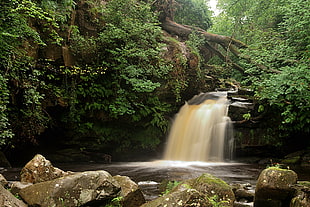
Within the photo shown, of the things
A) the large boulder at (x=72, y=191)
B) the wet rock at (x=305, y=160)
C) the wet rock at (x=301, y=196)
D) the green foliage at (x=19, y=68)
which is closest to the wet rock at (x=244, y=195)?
the wet rock at (x=301, y=196)

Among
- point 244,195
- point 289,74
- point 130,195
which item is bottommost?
point 244,195

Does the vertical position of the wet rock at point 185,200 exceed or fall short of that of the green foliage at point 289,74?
it falls short

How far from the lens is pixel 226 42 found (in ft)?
55.2

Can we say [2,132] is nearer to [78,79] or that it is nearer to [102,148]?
[78,79]

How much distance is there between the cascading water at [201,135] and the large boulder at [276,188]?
704cm

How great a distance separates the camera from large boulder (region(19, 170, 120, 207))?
→ 3152mm

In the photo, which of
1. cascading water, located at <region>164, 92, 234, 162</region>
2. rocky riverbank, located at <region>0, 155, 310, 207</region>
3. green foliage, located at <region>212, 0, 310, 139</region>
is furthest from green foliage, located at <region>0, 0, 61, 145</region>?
green foliage, located at <region>212, 0, 310, 139</region>

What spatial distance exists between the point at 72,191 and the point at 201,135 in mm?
9545

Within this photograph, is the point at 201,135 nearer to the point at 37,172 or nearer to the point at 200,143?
the point at 200,143

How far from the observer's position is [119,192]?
3.75 m

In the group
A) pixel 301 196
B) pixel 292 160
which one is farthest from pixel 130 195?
pixel 292 160

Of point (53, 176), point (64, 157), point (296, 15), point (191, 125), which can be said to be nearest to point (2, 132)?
point (53, 176)

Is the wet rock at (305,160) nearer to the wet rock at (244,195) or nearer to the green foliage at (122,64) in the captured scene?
the wet rock at (244,195)

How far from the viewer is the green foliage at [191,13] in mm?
19797
